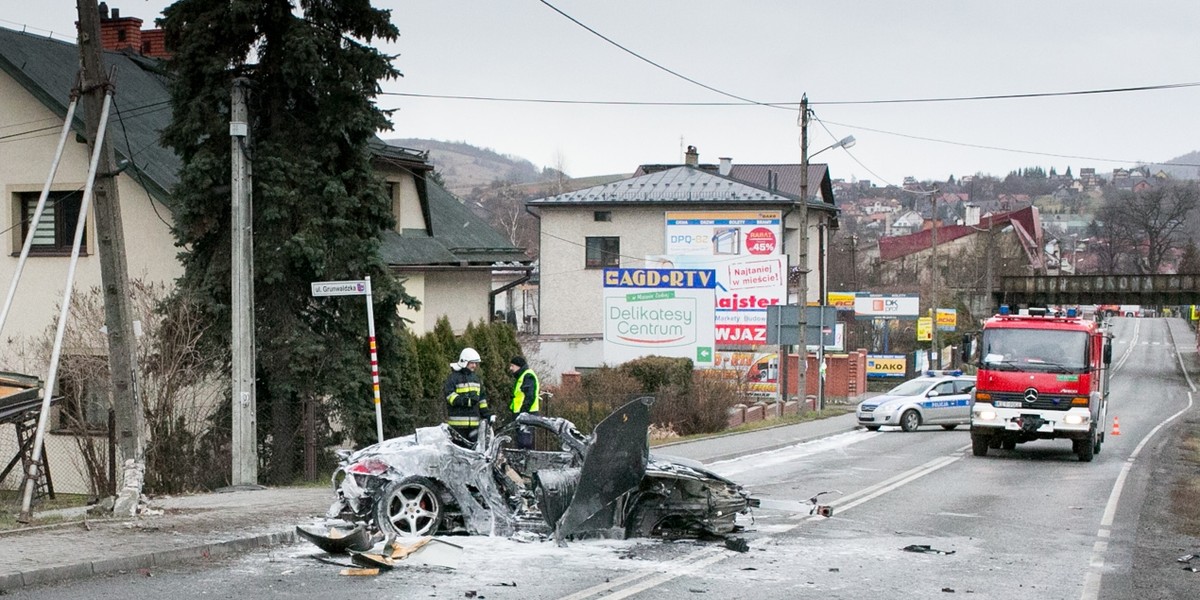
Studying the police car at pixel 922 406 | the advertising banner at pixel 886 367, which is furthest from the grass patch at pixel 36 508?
the advertising banner at pixel 886 367

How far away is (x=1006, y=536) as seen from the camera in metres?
13.1

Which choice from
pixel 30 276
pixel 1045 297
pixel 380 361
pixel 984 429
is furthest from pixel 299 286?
pixel 1045 297

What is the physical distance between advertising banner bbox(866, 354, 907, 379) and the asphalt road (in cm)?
4496

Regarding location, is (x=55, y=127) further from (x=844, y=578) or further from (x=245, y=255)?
(x=844, y=578)

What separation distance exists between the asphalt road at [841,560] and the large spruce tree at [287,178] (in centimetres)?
645

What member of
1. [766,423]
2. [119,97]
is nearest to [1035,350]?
[766,423]

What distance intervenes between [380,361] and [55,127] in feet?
26.3

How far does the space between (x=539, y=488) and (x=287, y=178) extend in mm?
8611

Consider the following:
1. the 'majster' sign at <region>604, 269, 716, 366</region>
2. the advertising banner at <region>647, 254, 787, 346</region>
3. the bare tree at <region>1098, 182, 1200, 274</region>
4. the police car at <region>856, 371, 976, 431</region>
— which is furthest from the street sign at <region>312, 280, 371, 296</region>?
the bare tree at <region>1098, 182, 1200, 274</region>

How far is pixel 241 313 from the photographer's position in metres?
16.2

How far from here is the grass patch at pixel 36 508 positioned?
11875 millimetres

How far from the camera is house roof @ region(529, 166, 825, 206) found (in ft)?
189

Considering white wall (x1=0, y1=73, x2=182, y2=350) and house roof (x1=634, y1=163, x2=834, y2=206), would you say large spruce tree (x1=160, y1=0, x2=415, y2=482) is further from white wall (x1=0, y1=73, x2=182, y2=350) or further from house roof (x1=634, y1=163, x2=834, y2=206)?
house roof (x1=634, y1=163, x2=834, y2=206)

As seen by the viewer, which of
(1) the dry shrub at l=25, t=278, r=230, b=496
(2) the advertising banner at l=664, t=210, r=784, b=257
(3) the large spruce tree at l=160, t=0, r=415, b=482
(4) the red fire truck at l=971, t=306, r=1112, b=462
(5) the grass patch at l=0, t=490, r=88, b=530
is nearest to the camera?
(5) the grass patch at l=0, t=490, r=88, b=530
